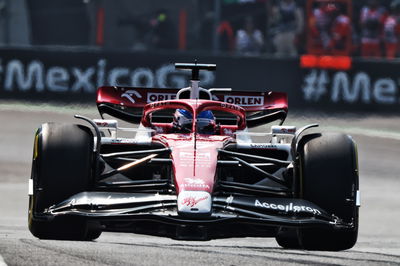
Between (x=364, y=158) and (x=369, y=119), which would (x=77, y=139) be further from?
(x=369, y=119)

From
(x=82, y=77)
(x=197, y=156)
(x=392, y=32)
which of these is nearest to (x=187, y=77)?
(x=82, y=77)

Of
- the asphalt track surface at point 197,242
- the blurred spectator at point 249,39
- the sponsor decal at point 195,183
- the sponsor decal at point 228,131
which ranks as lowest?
the asphalt track surface at point 197,242

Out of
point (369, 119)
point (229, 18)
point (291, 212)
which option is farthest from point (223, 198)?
point (229, 18)

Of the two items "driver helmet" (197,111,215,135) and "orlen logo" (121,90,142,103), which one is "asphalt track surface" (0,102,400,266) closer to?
"driver helmet" (197,111,215,135)

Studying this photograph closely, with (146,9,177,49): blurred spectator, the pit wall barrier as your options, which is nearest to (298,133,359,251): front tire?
the pit wall barrier

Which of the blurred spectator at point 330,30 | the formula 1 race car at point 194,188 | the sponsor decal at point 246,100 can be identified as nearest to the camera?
the formula 1 race car at point 194,188

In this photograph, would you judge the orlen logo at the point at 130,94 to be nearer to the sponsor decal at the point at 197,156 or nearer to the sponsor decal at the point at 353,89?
the sponsor decal at the point at 197,156

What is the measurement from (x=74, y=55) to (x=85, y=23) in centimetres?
633

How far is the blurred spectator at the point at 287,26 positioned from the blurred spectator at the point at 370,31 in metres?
1.42

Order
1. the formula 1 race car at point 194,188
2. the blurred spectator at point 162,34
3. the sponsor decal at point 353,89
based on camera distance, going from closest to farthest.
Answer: the formula 1 race car at point 194,188 → the sponsor decal at point 353,89 → the blurred spectator at point 162,34

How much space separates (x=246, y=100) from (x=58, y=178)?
2845mm

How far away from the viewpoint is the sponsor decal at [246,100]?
10570 mm

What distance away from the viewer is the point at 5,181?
579 inches

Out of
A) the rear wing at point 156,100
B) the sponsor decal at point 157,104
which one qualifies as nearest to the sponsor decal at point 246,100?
the rear wing at point 156,100
